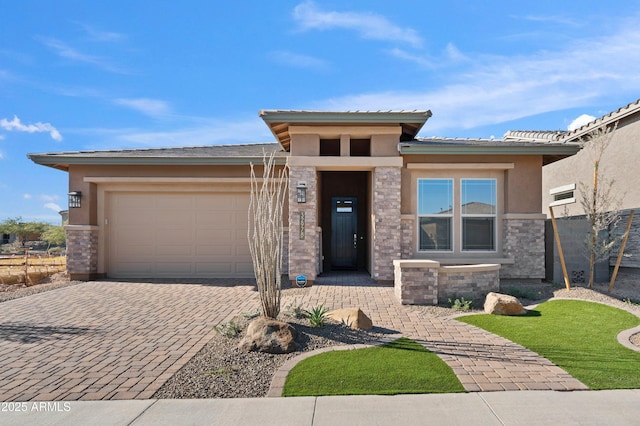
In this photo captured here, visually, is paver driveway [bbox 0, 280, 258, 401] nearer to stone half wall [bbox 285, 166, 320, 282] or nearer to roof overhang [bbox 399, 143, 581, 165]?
stone half wall [bbox 285, 166, 320, 282]

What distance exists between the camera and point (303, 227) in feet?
33.9

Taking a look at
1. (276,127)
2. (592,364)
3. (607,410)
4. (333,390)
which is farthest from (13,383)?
(276,127)

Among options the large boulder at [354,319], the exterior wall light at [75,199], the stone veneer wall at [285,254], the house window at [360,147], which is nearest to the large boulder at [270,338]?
the large boulder at [354,319]

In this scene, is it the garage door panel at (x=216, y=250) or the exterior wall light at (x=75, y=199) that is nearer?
the exterior wall light at (x=75, y=199)

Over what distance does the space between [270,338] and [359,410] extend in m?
1.92

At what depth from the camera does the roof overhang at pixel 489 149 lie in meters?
10.2

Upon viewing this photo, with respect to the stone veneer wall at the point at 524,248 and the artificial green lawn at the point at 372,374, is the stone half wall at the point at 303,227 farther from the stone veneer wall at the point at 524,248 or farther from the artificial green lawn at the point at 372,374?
the stone veneer wall at the point at 524,248

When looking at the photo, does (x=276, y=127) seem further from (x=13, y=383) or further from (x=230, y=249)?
(x=13, y=383)

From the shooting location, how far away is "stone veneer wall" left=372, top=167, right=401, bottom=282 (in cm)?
1022

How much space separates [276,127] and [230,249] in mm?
3987

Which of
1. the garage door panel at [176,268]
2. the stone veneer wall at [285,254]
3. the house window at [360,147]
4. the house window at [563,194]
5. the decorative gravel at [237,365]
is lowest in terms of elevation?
the decorative gravel at [237,365]

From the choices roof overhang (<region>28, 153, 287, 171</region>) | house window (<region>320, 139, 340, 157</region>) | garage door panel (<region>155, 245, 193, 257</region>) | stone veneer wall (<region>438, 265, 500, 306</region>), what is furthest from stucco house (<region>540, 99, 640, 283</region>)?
garage door panel (<region>155, 245, 193, 257</region>)

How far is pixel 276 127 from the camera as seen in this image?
1070cm

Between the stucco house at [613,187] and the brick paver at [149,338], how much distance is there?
519 cm
